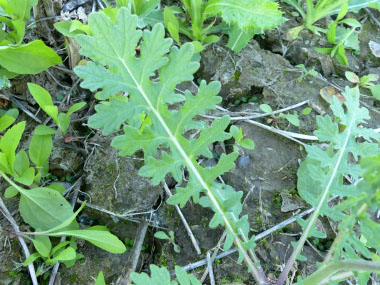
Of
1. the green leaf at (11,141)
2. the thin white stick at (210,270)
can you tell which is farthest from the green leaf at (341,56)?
the green leaf at (11,141)

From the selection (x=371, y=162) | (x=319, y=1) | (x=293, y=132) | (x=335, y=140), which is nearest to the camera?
(x=371, y=162)

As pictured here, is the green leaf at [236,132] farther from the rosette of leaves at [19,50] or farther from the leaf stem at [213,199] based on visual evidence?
the rosette of leaves at [19,50]

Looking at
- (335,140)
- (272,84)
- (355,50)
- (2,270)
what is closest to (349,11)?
(355,50)

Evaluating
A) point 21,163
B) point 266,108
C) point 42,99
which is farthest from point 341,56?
point 21,163

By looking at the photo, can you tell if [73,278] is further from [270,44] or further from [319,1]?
[319,1]

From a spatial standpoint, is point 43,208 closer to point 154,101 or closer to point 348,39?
point 154,101

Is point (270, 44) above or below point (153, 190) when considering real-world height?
above

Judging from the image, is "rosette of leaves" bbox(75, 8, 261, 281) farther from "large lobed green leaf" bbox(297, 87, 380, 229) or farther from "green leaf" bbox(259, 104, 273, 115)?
"green leaf" bbox(259, 104, 273, 115)
